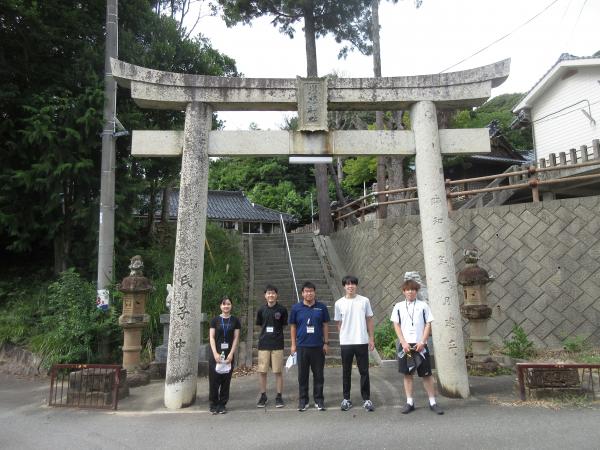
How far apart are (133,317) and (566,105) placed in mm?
18618

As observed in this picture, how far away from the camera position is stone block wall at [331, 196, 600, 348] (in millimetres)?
9102

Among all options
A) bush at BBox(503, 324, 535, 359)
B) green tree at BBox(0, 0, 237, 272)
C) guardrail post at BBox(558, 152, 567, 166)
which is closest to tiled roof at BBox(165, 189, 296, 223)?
green tree at BBox(0, 0, 237, 272)

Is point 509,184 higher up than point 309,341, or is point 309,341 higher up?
point 509,184

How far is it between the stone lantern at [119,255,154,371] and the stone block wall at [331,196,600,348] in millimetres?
5802

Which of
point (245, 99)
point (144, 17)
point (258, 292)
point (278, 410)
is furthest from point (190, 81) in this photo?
point (144, 17)

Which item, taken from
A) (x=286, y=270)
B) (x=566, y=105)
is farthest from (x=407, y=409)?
(x=566, y=105)

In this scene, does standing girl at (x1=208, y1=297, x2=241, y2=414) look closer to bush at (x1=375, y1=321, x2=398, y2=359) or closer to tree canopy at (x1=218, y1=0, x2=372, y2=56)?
bush at (x1=375, y1=321, x2=398, y2=359)

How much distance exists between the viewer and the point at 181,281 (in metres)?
6.11

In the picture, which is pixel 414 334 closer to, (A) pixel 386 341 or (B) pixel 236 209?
(A) pixel 386 341

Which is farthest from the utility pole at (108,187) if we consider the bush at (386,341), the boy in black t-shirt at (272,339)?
the bush at (386,341)

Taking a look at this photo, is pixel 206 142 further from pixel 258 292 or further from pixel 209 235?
pixel 209 235

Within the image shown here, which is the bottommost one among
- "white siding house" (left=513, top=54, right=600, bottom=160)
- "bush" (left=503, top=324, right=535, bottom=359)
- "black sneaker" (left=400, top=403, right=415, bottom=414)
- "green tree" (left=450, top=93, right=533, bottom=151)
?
"black sneaker" (left=400, top=403, right=415, bottom=414)

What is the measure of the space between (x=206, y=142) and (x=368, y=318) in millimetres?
3523

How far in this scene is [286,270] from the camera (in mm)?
13305
